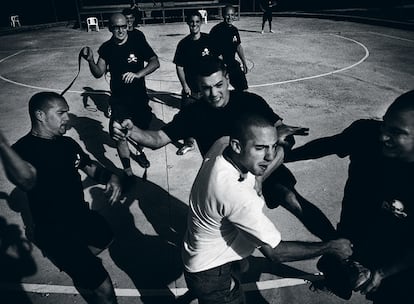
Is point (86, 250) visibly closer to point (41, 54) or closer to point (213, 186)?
point (213, 186)

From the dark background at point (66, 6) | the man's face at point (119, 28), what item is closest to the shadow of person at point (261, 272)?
the man's face at point (119, 28)

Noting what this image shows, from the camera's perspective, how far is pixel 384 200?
2586mm

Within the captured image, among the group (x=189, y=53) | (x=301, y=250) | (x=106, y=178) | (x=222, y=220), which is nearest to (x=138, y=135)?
(x=106, y=178)

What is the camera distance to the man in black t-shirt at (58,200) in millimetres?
2963

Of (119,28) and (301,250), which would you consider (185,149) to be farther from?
(301,250)

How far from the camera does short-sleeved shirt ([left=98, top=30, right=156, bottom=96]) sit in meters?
5.81

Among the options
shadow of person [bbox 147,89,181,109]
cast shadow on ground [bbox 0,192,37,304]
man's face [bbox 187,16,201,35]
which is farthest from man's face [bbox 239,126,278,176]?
shadow of person [bbox 147,89,181,109]

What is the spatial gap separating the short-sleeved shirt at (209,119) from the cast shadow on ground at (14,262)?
2.54m

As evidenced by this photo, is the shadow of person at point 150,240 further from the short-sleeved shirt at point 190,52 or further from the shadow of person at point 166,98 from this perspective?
the shadow of person at point 166,98

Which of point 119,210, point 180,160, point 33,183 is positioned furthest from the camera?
point 180,160

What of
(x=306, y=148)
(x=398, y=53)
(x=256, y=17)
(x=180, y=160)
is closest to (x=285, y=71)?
(x=398, y=53)

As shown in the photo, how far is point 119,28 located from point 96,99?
4.47 meters

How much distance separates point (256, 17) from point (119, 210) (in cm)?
2641

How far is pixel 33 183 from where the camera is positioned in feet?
8.80
